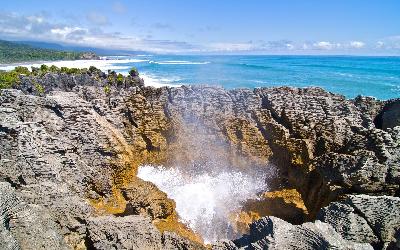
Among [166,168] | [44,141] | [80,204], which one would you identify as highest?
[44,141]

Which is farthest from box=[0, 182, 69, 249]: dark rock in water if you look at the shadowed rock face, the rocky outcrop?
the rocky outcrop

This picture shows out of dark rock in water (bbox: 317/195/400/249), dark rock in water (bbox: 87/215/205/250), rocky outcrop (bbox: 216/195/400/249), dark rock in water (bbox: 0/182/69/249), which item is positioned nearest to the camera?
rocky outcrop (bbox: 216/195/400/249)

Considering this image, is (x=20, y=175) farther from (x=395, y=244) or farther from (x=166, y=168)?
(x=395, y=244)

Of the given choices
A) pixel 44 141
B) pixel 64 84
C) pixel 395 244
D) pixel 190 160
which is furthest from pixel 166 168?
pixel 64 84

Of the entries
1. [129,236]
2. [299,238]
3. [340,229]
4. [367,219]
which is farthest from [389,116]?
[129,236]

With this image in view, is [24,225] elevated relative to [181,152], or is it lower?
elevated

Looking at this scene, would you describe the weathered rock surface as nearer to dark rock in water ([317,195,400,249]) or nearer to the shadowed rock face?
the shadowed rock face

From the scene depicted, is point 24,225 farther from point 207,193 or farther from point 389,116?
point 389,116
